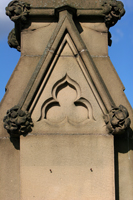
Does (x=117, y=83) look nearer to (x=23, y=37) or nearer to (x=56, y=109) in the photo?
(x=56, y=109)

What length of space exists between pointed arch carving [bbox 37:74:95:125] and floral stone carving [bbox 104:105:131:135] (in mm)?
314

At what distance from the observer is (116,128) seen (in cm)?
656

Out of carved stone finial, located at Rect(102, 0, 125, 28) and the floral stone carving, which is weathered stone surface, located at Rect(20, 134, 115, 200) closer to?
the floral stone carving

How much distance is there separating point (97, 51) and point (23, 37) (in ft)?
4.21

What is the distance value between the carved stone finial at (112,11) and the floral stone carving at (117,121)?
1.73 metres

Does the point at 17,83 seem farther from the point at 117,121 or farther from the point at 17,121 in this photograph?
the point at 117,121

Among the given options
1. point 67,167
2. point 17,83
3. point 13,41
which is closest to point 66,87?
point 17,83

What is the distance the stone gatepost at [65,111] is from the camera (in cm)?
645

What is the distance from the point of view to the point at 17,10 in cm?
731

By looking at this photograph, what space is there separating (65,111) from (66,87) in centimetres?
41

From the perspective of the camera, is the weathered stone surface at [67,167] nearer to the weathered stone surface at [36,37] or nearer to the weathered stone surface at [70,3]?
the weathered stone surface at [36,37]

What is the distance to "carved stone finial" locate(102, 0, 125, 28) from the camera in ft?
24.3

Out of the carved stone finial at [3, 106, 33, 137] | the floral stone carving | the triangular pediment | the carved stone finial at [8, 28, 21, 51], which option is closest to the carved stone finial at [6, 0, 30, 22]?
the triangular pediment

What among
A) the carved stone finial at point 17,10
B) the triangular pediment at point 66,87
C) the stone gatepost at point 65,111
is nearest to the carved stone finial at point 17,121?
the stone gatepost at point 65,111
